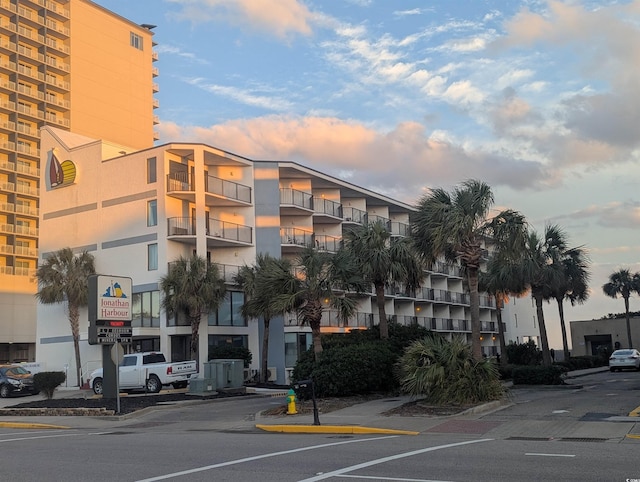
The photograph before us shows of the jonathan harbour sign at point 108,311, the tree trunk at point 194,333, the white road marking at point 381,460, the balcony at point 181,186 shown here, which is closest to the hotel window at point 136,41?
the balcony at point 181,186

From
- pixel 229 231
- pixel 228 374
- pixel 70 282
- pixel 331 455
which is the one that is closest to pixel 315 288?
pixel 228 374

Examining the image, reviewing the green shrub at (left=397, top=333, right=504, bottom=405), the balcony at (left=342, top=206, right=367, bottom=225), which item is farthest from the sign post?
the balcony at (left=342, top=206, right=367, bottom=225)

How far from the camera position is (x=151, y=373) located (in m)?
33.8

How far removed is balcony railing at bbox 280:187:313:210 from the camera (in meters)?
49.7

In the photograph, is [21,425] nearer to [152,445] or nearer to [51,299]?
[152,445]

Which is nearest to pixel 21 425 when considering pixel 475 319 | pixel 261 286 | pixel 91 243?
pixel 261 286

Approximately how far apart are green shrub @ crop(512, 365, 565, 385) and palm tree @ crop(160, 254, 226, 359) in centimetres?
1863

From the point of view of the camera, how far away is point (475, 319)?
2378 cm

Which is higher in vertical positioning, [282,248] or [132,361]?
[282,248]

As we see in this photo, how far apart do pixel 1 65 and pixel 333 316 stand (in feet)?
144

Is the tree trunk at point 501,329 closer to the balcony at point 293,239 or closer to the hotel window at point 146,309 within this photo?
the balcony at point 293,239

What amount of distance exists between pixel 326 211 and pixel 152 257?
562 inches

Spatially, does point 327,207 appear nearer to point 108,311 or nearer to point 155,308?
point 155,308

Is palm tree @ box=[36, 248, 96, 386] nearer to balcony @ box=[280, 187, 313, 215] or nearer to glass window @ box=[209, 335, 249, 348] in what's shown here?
glass window @ box=[209, 335, 249, 348]
